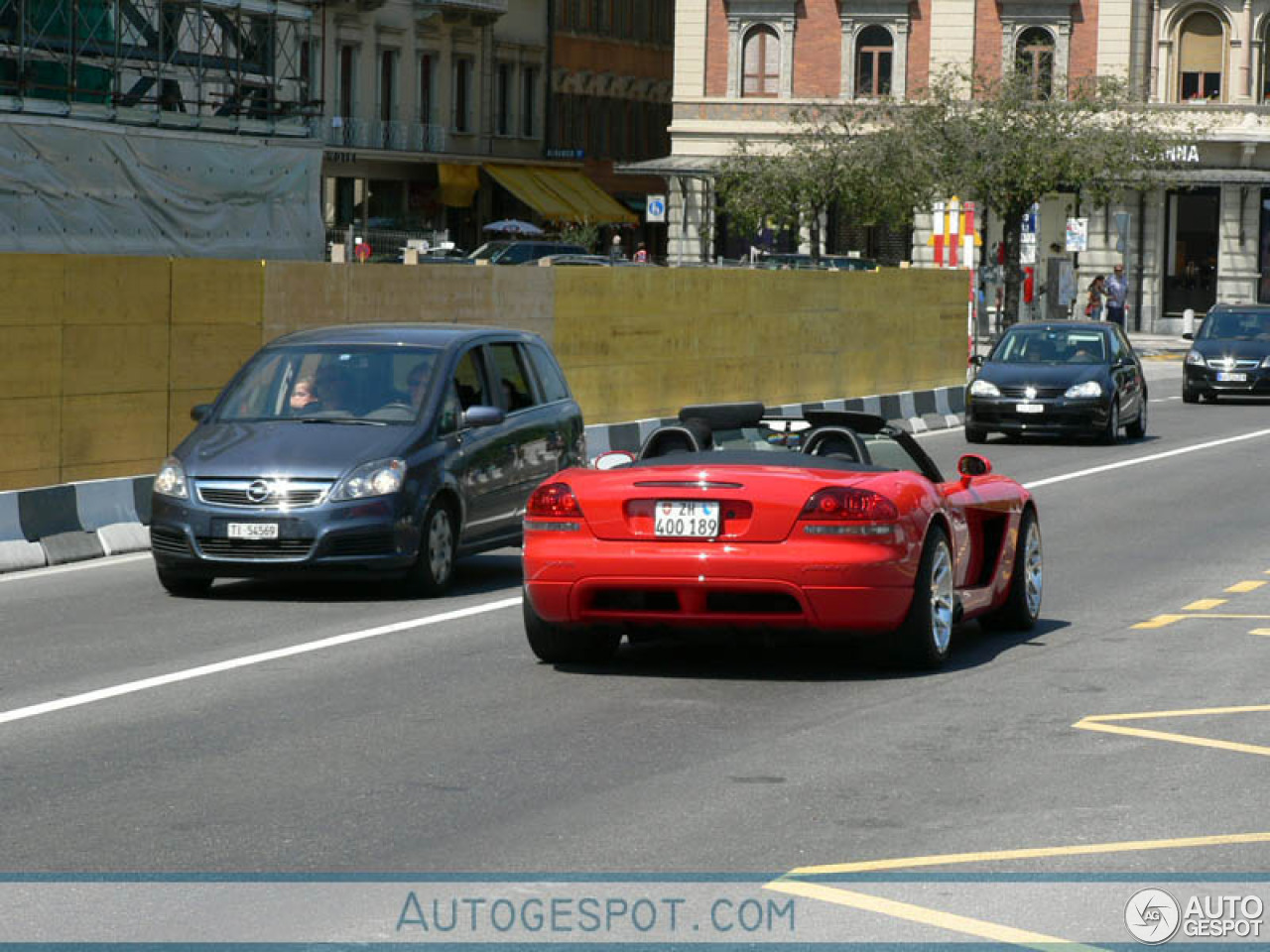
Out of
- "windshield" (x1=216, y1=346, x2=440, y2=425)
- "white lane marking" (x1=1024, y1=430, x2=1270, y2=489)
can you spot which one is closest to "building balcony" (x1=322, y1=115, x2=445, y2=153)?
"white lane marking" (x1=1024, y1=430, x2=1270, y2=489)

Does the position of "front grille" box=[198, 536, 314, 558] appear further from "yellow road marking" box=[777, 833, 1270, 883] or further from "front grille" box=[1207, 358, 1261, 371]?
"front grille" box=[1207, 358, 1261, 371]

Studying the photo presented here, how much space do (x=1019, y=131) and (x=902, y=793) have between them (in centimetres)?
5021

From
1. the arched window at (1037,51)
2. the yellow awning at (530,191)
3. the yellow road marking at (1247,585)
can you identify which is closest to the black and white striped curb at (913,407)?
the yellow road marking at (1247,585)

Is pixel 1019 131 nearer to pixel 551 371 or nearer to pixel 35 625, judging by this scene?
pixel 551 371

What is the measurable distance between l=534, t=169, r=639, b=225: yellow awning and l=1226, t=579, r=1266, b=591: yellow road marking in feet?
202

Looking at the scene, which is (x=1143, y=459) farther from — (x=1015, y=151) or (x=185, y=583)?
(x=1015, y=151)

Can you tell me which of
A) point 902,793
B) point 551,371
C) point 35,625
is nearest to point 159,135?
point 551,371

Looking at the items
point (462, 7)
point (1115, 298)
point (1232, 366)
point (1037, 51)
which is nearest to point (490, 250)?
point (1115, 298)

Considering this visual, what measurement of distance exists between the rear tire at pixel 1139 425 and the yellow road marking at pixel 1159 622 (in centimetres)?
1783

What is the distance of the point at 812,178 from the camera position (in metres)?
67.5

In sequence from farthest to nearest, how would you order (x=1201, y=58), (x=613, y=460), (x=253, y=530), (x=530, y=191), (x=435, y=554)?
(x=530, y=191) < (x=1201, y=58) < (x=435, y=554) < (x=253, y=530) < (x=613, y=460)

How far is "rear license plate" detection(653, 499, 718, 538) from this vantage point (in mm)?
11219

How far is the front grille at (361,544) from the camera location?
14539 mm

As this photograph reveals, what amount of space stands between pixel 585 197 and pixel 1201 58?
19528 mm
